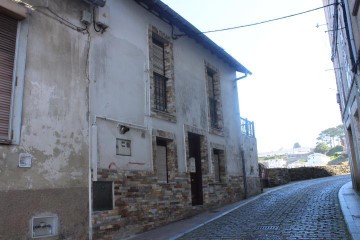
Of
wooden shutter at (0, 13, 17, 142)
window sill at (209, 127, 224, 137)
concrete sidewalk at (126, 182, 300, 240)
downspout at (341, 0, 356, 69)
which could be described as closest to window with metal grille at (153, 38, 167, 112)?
window sill at (209, 127, 224, 137)

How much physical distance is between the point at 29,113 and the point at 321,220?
7.03 m

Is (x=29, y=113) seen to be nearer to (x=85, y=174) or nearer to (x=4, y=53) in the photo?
(x=4, y=53)

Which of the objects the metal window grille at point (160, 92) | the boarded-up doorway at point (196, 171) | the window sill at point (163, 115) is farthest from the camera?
the boarded-up doorway at point (196, 171)

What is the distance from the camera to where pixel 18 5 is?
6625 millimetres

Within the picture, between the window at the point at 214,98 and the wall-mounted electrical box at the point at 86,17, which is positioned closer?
the wall-mounted electrical box at the point at 86,17

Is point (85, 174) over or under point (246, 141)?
under

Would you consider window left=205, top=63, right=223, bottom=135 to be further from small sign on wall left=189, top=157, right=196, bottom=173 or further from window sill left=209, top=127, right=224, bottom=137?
small sign on wall left=189, top=157, right=196, bottom=173

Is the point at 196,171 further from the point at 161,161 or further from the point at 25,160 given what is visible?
the point at 25,160

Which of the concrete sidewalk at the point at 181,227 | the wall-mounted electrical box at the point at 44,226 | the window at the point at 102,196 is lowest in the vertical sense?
the concrete sidewalk at the point at 181,227

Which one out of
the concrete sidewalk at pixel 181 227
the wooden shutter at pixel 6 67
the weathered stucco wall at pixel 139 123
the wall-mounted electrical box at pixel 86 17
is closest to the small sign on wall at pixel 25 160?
the wooden shutter at pixel 6 67

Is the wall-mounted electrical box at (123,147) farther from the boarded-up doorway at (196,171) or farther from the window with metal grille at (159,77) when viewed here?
the boarded-up doorway at (196,171)

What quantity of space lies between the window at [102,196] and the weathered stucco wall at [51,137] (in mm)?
367

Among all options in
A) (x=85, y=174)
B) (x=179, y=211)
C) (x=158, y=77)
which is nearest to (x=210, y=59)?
(x=158, y=77)

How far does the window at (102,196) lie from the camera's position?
25.3 feet
